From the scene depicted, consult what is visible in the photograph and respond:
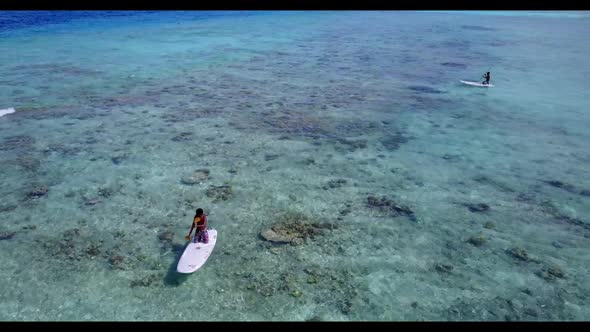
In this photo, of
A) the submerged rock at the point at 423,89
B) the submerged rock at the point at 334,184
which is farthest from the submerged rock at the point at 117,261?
the submerged rock at the point at 423,89

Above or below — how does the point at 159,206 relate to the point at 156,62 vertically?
below

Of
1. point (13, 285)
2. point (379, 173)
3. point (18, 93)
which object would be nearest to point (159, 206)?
point (13, 285)

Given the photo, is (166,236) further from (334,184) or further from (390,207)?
(390,207)

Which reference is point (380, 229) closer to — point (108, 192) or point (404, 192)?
point (404, 192)

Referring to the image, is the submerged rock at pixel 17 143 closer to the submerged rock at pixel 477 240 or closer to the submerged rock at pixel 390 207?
the submerged rock at pixel 390 207

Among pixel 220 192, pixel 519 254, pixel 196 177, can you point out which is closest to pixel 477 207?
pixel 519 254

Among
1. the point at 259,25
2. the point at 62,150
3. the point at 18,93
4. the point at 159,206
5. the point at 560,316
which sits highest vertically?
the point at 259,25
